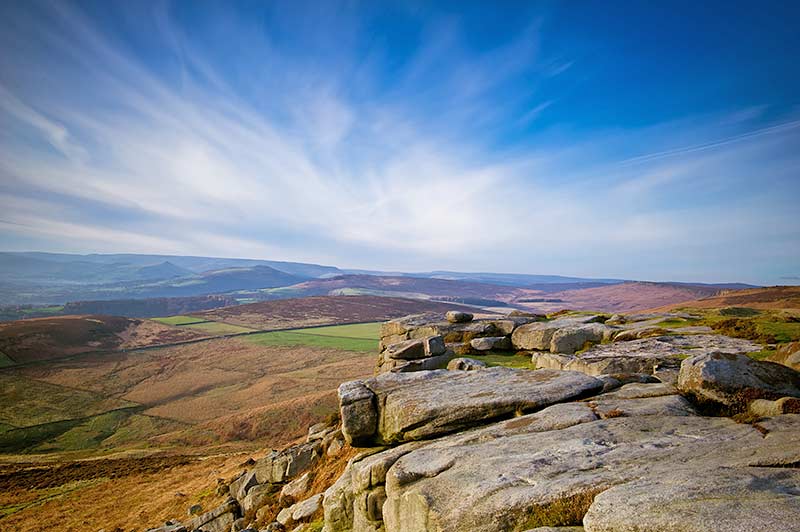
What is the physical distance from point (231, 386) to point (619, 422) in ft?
260

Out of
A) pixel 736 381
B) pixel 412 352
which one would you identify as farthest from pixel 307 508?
pixel 736 381

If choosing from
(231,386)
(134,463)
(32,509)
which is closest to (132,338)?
(231,386)

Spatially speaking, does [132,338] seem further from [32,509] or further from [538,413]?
[538,413]

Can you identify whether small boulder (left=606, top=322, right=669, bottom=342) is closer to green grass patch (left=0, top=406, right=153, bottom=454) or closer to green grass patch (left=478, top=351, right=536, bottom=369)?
green grass patch (left=478, top=351, right=536, bottom=369)

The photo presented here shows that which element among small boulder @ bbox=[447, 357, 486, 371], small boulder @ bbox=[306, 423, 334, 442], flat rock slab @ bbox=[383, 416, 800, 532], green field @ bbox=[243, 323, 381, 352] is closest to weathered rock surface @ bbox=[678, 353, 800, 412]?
flat rock slab @ bbox=[383, 416, 800, 532]

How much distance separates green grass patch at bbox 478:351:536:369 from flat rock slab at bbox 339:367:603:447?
6.21m

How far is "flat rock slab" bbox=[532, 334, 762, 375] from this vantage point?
16.0 meters

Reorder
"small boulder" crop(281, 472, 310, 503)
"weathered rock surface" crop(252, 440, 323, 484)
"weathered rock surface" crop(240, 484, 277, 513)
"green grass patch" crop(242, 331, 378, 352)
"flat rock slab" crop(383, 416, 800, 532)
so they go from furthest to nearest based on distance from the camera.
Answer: "green grass patch" crop(242, 331, 378, 352) → "weathered rock surface" crop(252, 440, 323, 484) → "weathered rock surface" crop(240, 484, 277, 513) → "small boulder" crop(281, 472, 310, 503) → "flat rock slab" crop(383, 416, 800, 532)

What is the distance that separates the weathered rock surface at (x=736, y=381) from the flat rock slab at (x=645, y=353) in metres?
2.84

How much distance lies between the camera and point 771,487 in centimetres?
635

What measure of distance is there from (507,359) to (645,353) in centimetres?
828

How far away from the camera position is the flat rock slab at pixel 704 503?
5.41m

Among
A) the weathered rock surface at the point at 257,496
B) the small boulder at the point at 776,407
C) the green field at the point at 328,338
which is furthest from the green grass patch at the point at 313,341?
the small boulder at the point at 776,407

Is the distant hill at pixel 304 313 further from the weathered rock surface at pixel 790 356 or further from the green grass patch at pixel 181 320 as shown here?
the weathered rock surface at pixel 790 356
